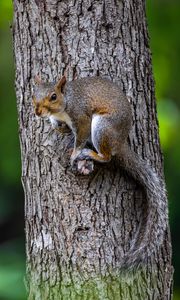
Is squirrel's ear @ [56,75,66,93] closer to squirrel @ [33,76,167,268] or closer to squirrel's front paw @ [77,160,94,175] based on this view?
squirrel @ [33,76,167,268]

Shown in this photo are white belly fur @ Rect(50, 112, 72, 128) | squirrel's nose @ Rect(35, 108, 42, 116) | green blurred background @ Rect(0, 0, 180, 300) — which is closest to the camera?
squirrel's nose @ Rect(35, 108, 42, 116)

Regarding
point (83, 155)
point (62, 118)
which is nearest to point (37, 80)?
point (62, 118)

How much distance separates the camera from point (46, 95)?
4.61m

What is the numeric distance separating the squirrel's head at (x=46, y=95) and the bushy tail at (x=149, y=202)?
45cm

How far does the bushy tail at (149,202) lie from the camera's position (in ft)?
15.1

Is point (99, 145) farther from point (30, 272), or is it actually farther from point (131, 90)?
point (30, 272)

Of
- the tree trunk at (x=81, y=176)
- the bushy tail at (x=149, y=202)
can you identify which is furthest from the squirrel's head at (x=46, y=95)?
the bushy tail at (x=149, y=202)

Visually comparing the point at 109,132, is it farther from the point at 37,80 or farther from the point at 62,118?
the point at 37,80

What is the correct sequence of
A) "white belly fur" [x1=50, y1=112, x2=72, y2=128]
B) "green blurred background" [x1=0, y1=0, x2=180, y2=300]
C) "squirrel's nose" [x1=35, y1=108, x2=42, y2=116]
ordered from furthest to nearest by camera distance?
"green blurred background" [x1=0, y1=0, x2=180, y2=300], "white belly fur" [x1=50, y1=112, x2=72, y2=128], "squirrel's nose" [x1=35, y1=108, x2=42, y2=116]

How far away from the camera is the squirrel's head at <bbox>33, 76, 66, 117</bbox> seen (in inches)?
181

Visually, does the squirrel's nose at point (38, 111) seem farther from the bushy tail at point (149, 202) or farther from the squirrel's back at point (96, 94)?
the bushy tail at point (149, 202)

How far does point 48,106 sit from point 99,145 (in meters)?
0.34

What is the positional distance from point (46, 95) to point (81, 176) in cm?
46

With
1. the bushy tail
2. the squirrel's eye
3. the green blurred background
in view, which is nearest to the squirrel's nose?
the squirrel's eye
